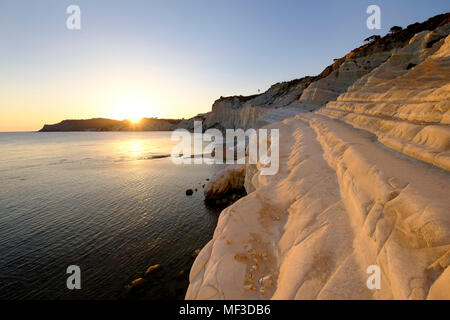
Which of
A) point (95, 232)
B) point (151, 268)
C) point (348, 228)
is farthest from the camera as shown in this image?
point (95, 232)

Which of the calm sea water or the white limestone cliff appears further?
the calm sea water

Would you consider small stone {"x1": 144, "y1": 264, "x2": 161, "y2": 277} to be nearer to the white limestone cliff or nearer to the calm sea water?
the calm sea water

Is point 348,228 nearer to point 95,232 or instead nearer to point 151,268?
point 151,268

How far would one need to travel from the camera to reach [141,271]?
30.2 ft

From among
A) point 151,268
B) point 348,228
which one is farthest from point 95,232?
point 348,228

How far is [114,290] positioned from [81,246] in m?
4.51

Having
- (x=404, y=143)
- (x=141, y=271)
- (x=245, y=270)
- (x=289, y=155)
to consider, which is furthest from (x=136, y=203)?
(x=404, y=143)

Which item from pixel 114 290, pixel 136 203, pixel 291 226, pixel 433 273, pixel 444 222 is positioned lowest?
pixel 114 290

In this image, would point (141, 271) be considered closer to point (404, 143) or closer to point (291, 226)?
point (291, 226)

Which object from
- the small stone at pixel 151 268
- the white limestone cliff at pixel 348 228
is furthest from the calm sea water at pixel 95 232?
the white limestone cliff at pixel 348 228

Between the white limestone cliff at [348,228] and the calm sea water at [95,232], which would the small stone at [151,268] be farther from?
the white limestone cliff at [348,228]

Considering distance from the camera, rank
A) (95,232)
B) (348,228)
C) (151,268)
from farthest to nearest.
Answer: (95,232) < (151,268) < (348,228)

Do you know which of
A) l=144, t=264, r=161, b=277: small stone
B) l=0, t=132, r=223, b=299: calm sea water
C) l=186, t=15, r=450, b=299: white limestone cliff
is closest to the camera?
l=186, t=15, r=450, b=299: white limestone cliff

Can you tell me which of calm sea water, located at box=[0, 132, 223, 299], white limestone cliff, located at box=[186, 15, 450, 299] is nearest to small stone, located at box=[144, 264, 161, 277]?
calm sea water, located at box=[0, 132, 223, 299]
